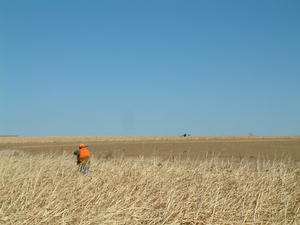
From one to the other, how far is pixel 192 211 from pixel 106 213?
140 centimetres

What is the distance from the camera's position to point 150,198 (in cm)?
689

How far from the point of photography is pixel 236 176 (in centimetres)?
905

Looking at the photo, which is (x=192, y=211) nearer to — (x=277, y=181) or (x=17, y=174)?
(x=277, y=181)

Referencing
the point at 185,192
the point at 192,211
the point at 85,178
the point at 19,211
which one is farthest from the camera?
the point at 85,178

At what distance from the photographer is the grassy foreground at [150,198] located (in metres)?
5.77

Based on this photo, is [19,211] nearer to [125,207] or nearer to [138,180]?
[125,207]

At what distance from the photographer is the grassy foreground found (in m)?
5.77

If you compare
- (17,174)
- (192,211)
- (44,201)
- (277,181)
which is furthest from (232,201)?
(17,174)

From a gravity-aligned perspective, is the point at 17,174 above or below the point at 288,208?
above

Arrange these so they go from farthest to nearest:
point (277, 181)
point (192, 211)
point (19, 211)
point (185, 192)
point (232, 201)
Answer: point (277, 181)
point (185, 192)
point (232, 201)
point (192, 211)
point (19, 211)

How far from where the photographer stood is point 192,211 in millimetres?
6387

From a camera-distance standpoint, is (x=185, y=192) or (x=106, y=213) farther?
(x=185, y=192)

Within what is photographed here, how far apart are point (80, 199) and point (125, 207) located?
2.86ft

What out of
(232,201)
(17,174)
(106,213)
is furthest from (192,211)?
(17,174)
